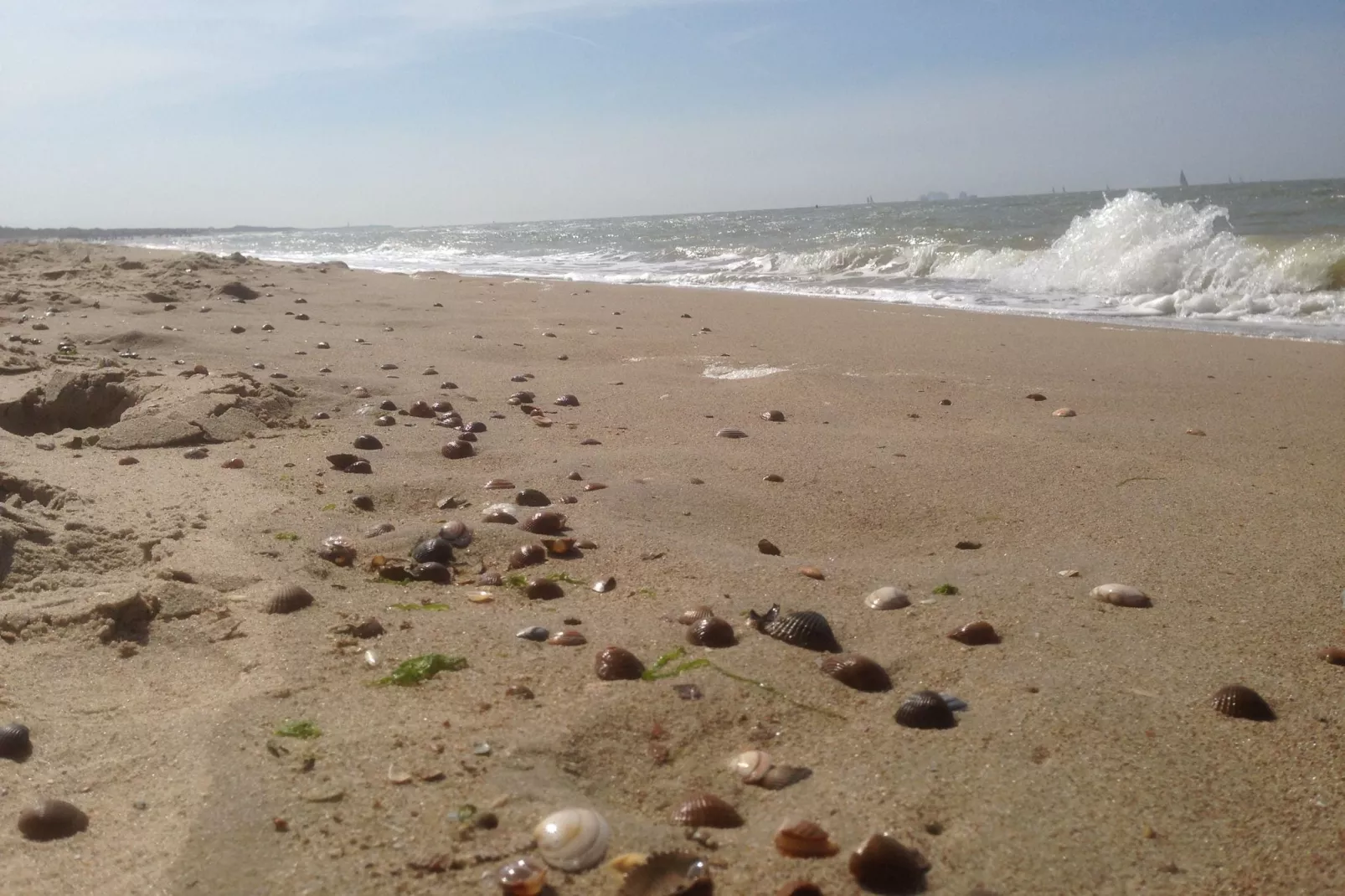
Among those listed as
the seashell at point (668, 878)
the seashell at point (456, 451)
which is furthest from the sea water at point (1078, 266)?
the seashell at point (668, 878)

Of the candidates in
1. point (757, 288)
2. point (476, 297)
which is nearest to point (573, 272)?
point (757, 288)

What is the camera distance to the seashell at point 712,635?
2.11m


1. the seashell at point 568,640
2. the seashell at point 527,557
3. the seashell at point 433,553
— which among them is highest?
the seashell at point 433,553

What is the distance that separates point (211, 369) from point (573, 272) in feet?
39.2

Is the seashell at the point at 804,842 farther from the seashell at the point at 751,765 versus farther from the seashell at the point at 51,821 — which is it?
the seashell at the point at 51,821

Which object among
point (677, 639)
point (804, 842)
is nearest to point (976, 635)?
point (677, 639)

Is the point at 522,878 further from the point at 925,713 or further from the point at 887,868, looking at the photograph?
the point at 925,713

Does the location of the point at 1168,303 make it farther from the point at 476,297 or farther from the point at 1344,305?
the point at 476,297

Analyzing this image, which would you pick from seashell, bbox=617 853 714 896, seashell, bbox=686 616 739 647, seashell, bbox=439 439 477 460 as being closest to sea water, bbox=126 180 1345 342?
seashell, bbox=439 439 477 460

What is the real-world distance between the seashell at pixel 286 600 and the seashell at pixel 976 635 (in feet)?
4.42

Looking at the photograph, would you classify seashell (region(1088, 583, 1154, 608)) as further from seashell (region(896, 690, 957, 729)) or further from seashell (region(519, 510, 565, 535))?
seashell (region(519, 510, 565, 535))

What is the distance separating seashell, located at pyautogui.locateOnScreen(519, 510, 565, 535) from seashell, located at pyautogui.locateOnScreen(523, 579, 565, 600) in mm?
357

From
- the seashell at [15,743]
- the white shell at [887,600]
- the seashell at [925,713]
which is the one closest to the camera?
the seashell at [15,743]

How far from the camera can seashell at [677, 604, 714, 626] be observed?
2.21 meters
